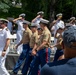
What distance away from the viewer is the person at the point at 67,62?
2693 mm

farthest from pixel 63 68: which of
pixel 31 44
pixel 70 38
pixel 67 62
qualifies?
pixel 31 44

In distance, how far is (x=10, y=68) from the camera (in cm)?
1064

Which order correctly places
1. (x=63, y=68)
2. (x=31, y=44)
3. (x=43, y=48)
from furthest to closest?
(x=31, y=44), (x=43, y=48), (x=63, y=68)

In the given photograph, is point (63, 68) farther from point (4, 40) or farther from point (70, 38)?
point (4, 40)

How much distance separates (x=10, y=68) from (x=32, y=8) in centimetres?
2265

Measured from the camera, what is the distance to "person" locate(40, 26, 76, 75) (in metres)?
2.69

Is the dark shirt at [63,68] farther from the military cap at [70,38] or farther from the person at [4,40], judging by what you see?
the person at [4,40]

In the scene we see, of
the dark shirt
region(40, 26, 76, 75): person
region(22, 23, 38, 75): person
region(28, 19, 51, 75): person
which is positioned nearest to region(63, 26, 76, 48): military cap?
region(40, 26, 76, 75): person

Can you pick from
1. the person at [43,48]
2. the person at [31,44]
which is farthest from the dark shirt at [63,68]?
the person at [31,44]

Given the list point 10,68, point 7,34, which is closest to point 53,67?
point 7,34

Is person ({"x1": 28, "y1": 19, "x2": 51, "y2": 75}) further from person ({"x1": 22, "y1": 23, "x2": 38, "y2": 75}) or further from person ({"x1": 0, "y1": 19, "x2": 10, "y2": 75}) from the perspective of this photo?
person ({"x1": 0, "y1": 19, "x2": 10, "y2": 75})

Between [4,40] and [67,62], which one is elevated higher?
[4,40]

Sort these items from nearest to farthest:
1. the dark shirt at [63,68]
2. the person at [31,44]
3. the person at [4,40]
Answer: the dark shirt at [63,68] → the person at [4,40] → the person at [31,44]

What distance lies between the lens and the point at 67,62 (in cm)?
272
